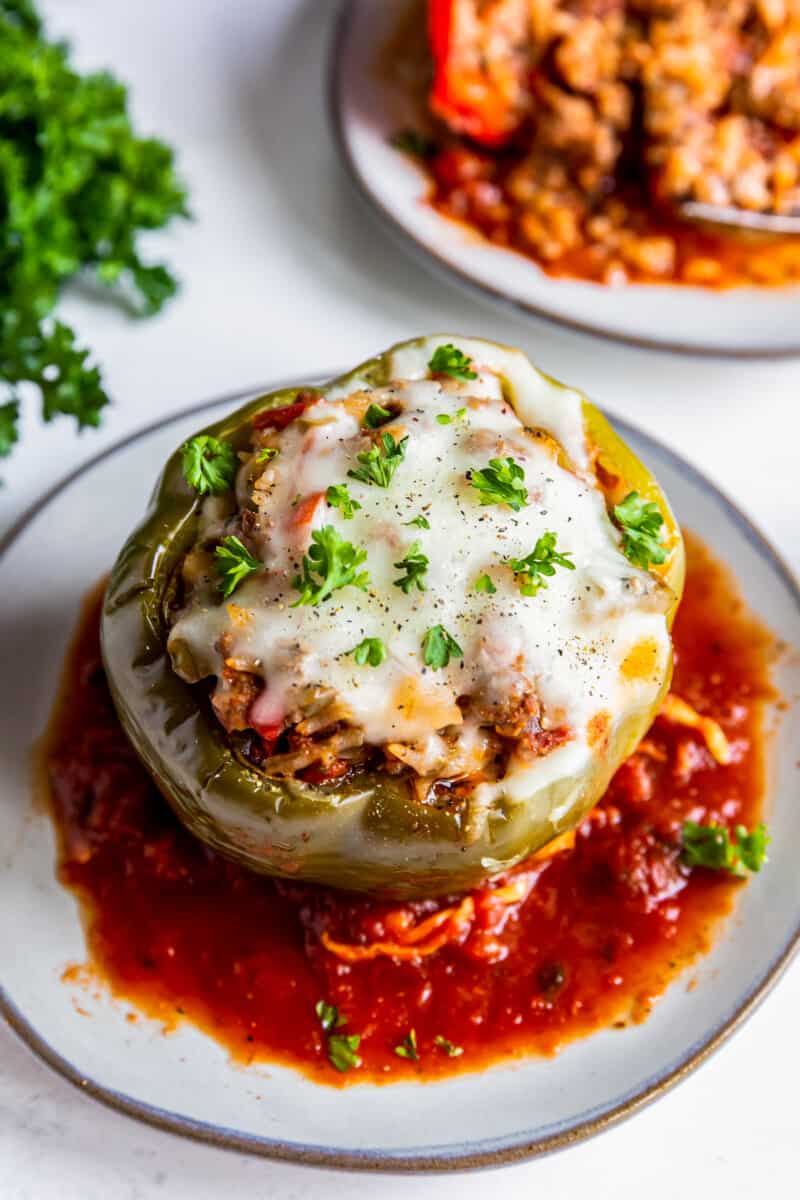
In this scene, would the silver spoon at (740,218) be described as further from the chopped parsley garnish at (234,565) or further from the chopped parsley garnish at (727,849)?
the chopped parsley garnish at (234,565)

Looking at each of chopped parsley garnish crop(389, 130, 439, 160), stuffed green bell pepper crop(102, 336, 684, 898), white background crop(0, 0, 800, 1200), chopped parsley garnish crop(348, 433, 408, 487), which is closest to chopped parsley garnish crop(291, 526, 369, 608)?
stuffed green bell pepper crop(102, 336, 684, 898)

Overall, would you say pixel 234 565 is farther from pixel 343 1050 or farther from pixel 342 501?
pixel 343 1050

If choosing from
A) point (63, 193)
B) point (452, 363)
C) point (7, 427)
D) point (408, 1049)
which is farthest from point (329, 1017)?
point (63, 193)

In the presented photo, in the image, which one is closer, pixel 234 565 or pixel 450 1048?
pixel 234 565

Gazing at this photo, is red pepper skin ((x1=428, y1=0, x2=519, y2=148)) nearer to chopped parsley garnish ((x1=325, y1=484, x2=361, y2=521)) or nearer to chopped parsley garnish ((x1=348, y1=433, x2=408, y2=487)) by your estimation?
chopped parsley garnish ((x1=348, y1=433, x2=408, y2=487))

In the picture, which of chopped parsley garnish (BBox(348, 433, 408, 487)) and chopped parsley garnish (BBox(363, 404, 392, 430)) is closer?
chopped parsley garnish (BBox(348, 433, 408, 487))

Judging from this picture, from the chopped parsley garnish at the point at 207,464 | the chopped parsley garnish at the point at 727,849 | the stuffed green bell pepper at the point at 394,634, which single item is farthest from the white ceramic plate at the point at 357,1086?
the chopped parsley garnish at the point at 207,464
